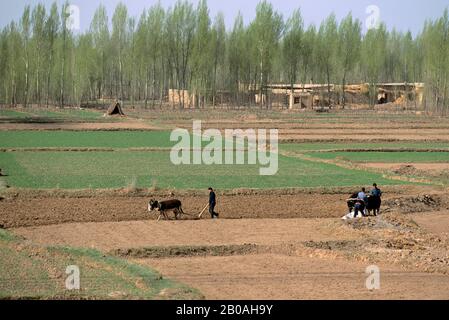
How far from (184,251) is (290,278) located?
310 centimetres

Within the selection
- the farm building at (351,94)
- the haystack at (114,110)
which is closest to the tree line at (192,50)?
the farm building at (351,94)

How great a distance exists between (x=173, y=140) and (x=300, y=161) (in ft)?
34.7

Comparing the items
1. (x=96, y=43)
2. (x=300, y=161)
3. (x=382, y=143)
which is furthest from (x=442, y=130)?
(x=96, y=43)

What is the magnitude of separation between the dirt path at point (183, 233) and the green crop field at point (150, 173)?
4838 millimetres

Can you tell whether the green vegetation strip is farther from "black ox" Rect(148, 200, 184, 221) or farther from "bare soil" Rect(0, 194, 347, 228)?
"black ox" Rect(148, 200, 184, 221)

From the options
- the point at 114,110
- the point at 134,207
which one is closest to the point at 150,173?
the point at 134,207

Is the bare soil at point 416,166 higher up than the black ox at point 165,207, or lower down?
lower down

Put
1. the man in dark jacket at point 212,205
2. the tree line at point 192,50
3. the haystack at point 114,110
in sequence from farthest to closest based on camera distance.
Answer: the tree line at point 192,50 < the haystack at point 114,110 < the man in dark jacket at point 212,205

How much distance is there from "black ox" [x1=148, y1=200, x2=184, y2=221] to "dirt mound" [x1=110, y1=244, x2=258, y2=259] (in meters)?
3.51

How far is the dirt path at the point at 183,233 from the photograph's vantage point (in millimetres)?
18844

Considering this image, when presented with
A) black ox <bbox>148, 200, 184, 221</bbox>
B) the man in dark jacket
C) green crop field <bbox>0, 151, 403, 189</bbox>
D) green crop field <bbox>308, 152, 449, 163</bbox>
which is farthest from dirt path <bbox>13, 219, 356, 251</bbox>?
green crop field <bbox>308, 152, 449, 163</bbox>

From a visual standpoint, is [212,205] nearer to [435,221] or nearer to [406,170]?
[435,221]

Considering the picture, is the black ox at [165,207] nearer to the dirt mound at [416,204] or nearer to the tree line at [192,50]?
the dirt mound at [416,204]

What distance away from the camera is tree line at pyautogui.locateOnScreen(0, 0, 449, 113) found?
7838 cm
